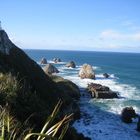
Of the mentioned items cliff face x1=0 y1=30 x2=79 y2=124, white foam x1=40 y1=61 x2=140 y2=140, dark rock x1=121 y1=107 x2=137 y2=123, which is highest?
cliff face x1=0 y1=30 x2=79 y2=124

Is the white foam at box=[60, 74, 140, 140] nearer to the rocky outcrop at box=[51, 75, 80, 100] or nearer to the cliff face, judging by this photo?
→ the rocky outcrop at box=[51, 75, 80, 100]

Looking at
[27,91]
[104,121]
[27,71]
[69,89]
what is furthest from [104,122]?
[27,91]

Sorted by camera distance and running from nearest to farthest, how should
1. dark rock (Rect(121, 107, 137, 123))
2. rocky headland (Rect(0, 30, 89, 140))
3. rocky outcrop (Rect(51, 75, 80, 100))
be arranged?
rocky headland (Rect(0, 30, 89, 140)) < dark rock (Rect(121, 107, 137, 123)) < rocky outcrop (Rect(51, 75, 80, 100))

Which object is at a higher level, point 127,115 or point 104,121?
point 127,115

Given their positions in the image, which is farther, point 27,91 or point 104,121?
point 104,121

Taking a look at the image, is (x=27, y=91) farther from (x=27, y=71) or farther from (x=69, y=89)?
(x=69, y=89)

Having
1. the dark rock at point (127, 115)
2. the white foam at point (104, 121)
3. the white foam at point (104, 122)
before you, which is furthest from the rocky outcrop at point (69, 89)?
the dark rock at point (127, 115)

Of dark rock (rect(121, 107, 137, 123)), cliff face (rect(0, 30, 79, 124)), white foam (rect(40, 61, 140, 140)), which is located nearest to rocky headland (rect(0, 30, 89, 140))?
cliff face (rect(0, 30, 79, 124))

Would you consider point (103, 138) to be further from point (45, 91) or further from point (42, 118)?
point (42, 118)

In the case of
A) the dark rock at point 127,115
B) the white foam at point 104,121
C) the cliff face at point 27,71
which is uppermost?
the cliff face at point 27,71

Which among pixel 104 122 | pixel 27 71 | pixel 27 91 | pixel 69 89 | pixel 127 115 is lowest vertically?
pixel 104 122

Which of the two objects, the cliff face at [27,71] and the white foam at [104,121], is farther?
the white foam at [104,121]

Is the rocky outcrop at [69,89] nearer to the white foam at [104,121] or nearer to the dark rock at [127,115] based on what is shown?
the white foam at [104,121]

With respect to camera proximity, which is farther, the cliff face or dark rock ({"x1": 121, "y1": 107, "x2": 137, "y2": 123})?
dark rock ({"x1": 121, "y1": 107, "x2": 137, "y2": 123})
